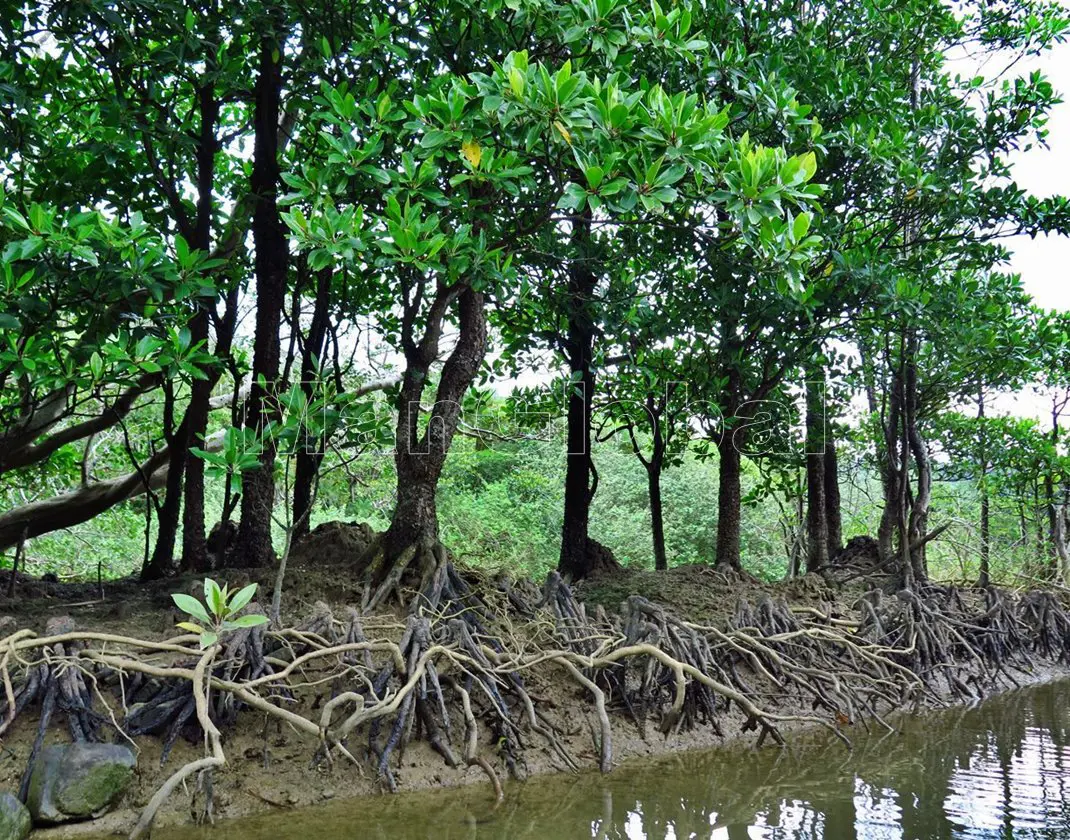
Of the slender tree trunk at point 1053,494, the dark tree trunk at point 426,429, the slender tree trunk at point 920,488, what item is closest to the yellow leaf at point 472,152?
the dark tree trunk at point 426,429

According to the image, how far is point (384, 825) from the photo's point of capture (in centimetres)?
355

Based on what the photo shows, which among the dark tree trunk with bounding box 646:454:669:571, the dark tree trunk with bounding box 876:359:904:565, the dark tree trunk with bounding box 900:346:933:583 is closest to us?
the dark tree trunk with bounding box 900:346:933:583

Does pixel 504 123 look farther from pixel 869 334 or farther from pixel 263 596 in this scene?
pixel 869 334

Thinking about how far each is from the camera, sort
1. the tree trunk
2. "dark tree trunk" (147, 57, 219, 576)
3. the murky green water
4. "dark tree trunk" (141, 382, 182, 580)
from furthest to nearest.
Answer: the tree trunk
"dark tree trunk" (141, 382, 182, 580)
"dark tree trunk" (147, 57, 219, 576)
the murky green water

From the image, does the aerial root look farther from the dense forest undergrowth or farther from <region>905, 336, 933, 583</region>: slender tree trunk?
<region>905, 336, 933, 583</region>: slender tree trunk

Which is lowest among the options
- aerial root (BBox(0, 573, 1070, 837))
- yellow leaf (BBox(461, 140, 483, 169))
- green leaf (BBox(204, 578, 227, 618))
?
aerial root (BBox(0, 573, 1070, 837))

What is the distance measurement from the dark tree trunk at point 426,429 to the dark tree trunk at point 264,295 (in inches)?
37.5

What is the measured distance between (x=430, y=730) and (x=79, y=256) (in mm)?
2511

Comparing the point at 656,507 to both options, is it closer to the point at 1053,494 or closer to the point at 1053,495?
the point at 1053,495

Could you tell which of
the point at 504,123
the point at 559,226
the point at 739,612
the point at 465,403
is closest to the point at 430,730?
the point at 739,612

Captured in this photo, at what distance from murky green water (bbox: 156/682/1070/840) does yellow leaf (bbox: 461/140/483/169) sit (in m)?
2.64

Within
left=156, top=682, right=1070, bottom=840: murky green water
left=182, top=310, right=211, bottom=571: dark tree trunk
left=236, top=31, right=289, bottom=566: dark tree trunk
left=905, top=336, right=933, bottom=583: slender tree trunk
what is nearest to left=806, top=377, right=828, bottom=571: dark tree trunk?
left=905, top=336, right=933, bottom=583: slender tree trunk

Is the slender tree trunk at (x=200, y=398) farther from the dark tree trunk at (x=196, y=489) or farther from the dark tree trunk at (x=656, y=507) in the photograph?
the dark tree trunk at (x=656, y=507)

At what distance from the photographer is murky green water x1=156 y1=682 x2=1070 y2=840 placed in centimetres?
350
